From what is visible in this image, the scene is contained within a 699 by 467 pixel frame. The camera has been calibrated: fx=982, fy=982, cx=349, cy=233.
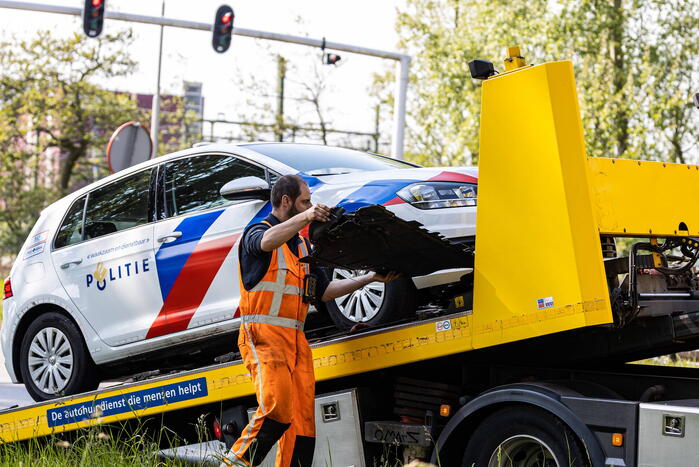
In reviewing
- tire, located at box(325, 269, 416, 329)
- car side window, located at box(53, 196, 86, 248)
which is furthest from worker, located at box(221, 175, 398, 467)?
car side window, located at box(53, 196, 86, 248)

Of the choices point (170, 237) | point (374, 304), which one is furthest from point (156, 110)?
point (374, 304)

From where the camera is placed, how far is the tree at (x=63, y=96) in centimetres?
3422

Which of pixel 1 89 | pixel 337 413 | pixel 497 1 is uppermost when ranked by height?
pixel 497 1

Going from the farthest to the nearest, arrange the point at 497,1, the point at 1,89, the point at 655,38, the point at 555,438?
the point at 1,89 → the point at 497,1 → the point at 655,38 → the point at 555,438

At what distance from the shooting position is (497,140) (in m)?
4.64

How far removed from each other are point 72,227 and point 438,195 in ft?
9.85

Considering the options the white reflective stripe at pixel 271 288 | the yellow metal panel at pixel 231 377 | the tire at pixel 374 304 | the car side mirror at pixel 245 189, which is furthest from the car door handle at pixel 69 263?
the white reflective stripe at pixel 271 288

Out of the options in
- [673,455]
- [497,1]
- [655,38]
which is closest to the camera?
[673,455]

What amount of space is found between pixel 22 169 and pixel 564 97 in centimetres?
3319

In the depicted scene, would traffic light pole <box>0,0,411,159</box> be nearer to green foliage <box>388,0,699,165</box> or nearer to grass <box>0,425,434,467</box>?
green foliage <box>388,0,699,165</box>

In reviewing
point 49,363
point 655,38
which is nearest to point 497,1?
point 655,38

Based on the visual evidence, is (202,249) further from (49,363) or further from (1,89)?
(1,89)

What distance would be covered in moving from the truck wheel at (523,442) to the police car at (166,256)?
1.18 metres

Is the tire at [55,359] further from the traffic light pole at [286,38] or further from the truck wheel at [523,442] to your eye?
the traffic light pole at [286,38]
